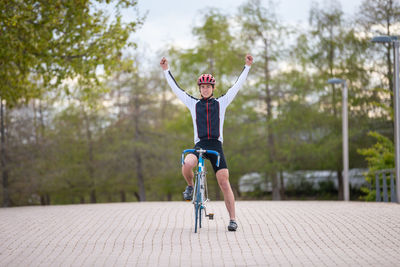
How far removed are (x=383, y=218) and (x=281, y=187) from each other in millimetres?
23748

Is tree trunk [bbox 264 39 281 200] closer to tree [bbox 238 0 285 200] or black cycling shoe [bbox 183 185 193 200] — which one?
tree [bbox 238 0 285 200]

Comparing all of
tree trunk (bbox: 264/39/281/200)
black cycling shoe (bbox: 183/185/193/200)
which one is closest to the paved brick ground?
black cycling shoe (bbox: 183/185/193/200)

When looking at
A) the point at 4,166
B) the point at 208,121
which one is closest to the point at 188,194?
the point at 208,121

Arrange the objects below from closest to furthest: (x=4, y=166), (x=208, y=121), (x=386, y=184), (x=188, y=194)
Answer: (x=188, y=194), (x=208, y=121), (x=386, y=184), (x=4, y=166)

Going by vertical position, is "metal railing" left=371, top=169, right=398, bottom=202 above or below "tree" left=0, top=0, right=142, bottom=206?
below

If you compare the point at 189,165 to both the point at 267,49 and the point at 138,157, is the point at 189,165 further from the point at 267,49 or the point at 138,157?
the point at 138,157

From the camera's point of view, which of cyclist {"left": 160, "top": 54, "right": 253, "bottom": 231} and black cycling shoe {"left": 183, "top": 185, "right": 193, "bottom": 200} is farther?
cyclist {"left": 160, "top": 54, "right": 253, "bottom": 231}

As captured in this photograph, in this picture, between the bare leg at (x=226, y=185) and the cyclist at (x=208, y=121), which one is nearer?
the cyclist at (x=208, y=121)

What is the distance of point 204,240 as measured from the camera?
7.66m

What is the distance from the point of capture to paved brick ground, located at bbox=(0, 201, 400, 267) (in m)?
6.38

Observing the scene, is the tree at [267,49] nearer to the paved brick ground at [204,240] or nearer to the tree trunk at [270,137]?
the tree trunk at [270,137]

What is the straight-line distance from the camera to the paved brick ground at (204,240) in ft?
20.9

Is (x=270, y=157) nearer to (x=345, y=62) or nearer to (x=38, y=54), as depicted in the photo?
(x=345, y=62)

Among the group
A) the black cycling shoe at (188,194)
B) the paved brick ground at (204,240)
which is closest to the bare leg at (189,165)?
the black cycling shoe at (188,194)
